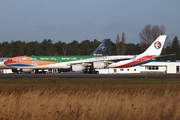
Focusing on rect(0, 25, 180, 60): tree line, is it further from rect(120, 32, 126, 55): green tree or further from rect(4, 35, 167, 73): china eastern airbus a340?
rect(4, 35, 167, 73): china eastern airbus a340

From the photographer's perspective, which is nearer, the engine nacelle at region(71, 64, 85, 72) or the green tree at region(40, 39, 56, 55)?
the engine nacelle at region(71, 64, 85, 72)

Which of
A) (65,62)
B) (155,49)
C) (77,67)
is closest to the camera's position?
(77,67)

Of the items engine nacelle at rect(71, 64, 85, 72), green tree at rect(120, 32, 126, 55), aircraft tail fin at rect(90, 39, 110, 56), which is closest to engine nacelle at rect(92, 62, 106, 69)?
engine nacelle at rect(71, 64, 85, 72)

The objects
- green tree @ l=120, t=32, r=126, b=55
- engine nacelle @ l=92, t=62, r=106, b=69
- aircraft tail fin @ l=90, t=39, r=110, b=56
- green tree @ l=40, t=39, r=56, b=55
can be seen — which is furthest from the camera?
green tree @ l=40, t=39, r=56, b=55

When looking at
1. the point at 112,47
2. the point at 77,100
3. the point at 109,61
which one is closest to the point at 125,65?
the point at 109,61

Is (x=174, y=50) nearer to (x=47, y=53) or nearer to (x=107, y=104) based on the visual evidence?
(x=47, y=53)

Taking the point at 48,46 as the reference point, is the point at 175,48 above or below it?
below

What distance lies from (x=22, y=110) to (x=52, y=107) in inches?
42.3

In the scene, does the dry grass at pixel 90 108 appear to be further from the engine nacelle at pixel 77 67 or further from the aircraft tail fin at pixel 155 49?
the aircraft tail fin at pixel 155 49

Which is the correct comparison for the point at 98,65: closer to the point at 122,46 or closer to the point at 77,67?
the point at 77,67

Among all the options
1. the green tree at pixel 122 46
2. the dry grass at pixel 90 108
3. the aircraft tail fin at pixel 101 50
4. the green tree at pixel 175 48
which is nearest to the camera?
the dry grass at pixel 90 108

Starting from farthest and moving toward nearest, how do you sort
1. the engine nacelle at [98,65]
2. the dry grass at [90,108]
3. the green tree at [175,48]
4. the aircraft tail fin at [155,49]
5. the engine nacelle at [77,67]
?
the green tree at [175,48] < the aircraft tail fin at [155,49] < the engine nacelle at [98,65] < the engine nacelle at [77,67] < the dry grass at [90,108]

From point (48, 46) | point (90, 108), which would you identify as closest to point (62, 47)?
point (48, 46)

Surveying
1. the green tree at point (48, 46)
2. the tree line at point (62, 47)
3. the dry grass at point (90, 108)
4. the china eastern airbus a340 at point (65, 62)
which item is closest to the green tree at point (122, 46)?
the tree line at point (62, 47)
